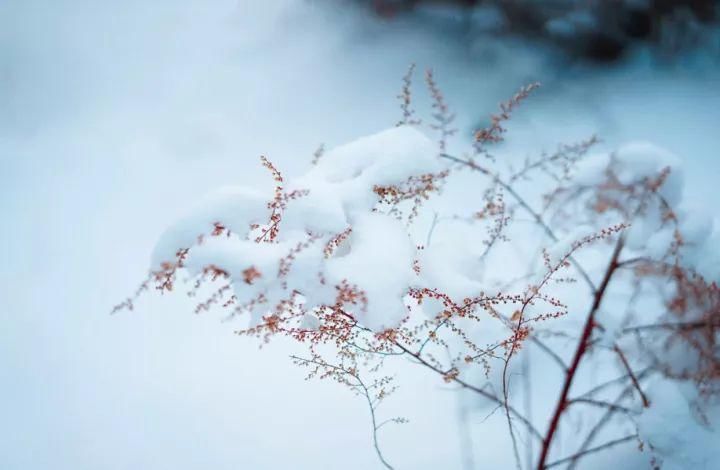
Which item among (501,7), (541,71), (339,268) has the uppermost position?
(501,7)

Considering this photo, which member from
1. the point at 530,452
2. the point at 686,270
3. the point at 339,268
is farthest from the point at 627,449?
the point at 339,268

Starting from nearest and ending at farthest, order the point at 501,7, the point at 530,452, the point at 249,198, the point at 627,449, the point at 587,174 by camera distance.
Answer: the point at 249,198 < the point at 587,174 < the point at 530,452 < the point at 627,449 < the point at 501,7

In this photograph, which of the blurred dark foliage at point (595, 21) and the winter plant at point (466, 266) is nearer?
the winter plant at point (466, 266)

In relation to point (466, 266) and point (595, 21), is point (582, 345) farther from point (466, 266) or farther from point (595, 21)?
point (595, 21)

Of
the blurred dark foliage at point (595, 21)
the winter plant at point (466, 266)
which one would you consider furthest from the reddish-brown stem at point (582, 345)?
the blurred dark foliage at point (595, 21)

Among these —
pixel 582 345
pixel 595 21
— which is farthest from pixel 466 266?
pixel 595 21

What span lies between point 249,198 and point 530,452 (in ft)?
4.63

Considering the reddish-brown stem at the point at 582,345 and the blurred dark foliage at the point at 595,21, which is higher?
the blurred dark foliage at the point at 595,21

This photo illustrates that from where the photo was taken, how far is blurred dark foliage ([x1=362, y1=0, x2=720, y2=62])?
275cm

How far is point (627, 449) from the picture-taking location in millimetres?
2045

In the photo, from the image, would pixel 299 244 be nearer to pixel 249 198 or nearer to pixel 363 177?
pixel 249 198

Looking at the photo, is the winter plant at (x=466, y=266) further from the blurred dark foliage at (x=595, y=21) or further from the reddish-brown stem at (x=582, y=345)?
the blurred dark foliage at (x=595, y=21)

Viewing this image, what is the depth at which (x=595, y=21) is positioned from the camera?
284 centimetres

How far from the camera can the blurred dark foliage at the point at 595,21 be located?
2750 millimetres
